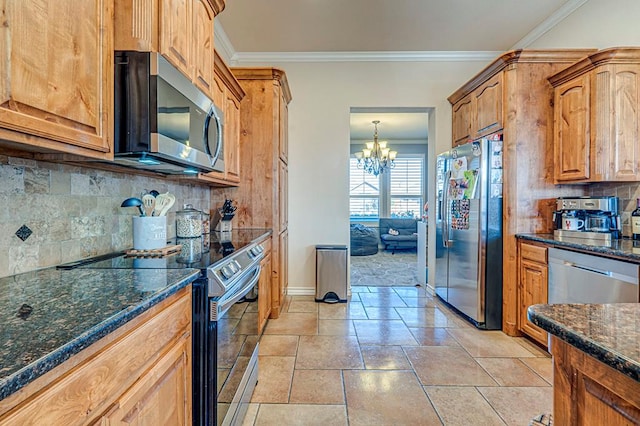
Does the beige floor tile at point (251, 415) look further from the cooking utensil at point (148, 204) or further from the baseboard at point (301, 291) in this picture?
the baseboard at point (301, 291)

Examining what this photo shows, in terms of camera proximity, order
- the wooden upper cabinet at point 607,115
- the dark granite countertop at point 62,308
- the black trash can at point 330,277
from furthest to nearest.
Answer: the black trash can at point 330,277, the wooden upper cabinet at point 607,115, the dark granite countertop at point 62,308

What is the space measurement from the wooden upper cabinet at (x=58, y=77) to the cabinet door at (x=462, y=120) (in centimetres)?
351

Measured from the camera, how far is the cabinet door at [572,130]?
267 centimetres

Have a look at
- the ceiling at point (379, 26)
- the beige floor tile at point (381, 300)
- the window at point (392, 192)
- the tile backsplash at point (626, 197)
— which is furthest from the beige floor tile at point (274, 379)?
the window at point (392, 192)

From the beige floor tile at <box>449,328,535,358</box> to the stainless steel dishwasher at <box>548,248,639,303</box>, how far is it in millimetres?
507

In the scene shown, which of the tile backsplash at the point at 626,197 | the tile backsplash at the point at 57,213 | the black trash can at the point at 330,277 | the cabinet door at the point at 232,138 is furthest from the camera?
the black trash can at the point at 330,277

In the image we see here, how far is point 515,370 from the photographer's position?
7.72 feet

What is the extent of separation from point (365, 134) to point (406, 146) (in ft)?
4.48

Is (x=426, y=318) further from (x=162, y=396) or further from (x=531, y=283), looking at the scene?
(x=162, y=396)

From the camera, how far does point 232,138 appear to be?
9.62ft

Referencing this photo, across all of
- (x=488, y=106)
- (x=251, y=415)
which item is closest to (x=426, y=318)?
(x=251, y=415)

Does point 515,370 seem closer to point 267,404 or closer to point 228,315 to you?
point 267,404

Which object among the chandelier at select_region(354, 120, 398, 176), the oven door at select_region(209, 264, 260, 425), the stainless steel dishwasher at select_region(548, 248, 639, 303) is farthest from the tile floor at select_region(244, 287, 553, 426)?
the chandelier at select_region(354, 120, 398, 176)

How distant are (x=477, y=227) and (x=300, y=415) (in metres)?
2.26
